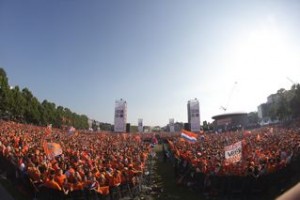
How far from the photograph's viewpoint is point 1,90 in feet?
191

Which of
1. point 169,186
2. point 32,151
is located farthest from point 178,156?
point 32,151

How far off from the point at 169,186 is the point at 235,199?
5.09 metres

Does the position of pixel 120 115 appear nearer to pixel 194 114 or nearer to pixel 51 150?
pixel 194 114

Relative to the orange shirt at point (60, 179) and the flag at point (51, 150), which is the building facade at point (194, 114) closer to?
the flag at point (51, 150)

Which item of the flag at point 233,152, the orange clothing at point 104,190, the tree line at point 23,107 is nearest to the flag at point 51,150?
the orange clothing at point 104,190

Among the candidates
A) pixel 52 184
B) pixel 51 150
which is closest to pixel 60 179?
pixel 52 184

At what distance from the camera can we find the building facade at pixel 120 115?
1487 inches

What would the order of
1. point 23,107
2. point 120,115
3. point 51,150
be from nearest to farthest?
point 51,150 < point 120,115 < point 23,107

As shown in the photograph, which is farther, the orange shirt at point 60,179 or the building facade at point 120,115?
the building facade at point 120,115

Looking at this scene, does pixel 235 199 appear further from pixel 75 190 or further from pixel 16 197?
pixel 16 197

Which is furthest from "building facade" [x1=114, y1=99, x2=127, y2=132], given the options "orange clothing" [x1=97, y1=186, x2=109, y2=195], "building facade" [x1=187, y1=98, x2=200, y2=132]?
"orange clothing" [x1=97, y1=186, x2=109, y2=195]

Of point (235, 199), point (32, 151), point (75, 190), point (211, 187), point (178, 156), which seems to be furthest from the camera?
point (178, 156)

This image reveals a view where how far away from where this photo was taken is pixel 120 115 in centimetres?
3809

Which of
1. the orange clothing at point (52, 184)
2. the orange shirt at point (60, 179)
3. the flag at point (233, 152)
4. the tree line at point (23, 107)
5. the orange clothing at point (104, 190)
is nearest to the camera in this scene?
the orange clothing at point (52, 184)
